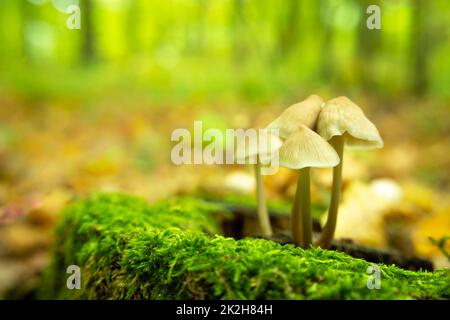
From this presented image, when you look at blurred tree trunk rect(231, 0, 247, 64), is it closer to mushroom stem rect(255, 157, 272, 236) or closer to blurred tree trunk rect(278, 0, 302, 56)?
blurred tree trunk rect(278, 0, 302, 56)

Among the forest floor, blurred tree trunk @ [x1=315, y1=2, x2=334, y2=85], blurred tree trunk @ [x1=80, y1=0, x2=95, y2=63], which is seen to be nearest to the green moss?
the forest floor

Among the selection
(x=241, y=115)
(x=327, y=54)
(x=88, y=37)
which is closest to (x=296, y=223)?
(x=241, y=115)

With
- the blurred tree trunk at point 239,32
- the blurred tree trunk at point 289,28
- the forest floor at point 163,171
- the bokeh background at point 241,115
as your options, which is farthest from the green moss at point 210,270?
the blurred tree trunk at point 239,32

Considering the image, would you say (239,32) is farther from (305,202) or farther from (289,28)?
(305,202)

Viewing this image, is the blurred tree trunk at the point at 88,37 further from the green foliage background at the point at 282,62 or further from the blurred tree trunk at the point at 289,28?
the blurred tree trunk at the point at 289,28

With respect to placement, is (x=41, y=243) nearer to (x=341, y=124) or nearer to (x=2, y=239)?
(x=2, y=239)

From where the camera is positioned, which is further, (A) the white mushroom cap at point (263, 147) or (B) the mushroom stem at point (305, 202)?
(A) the white mushroom cap at point (263, 147)
